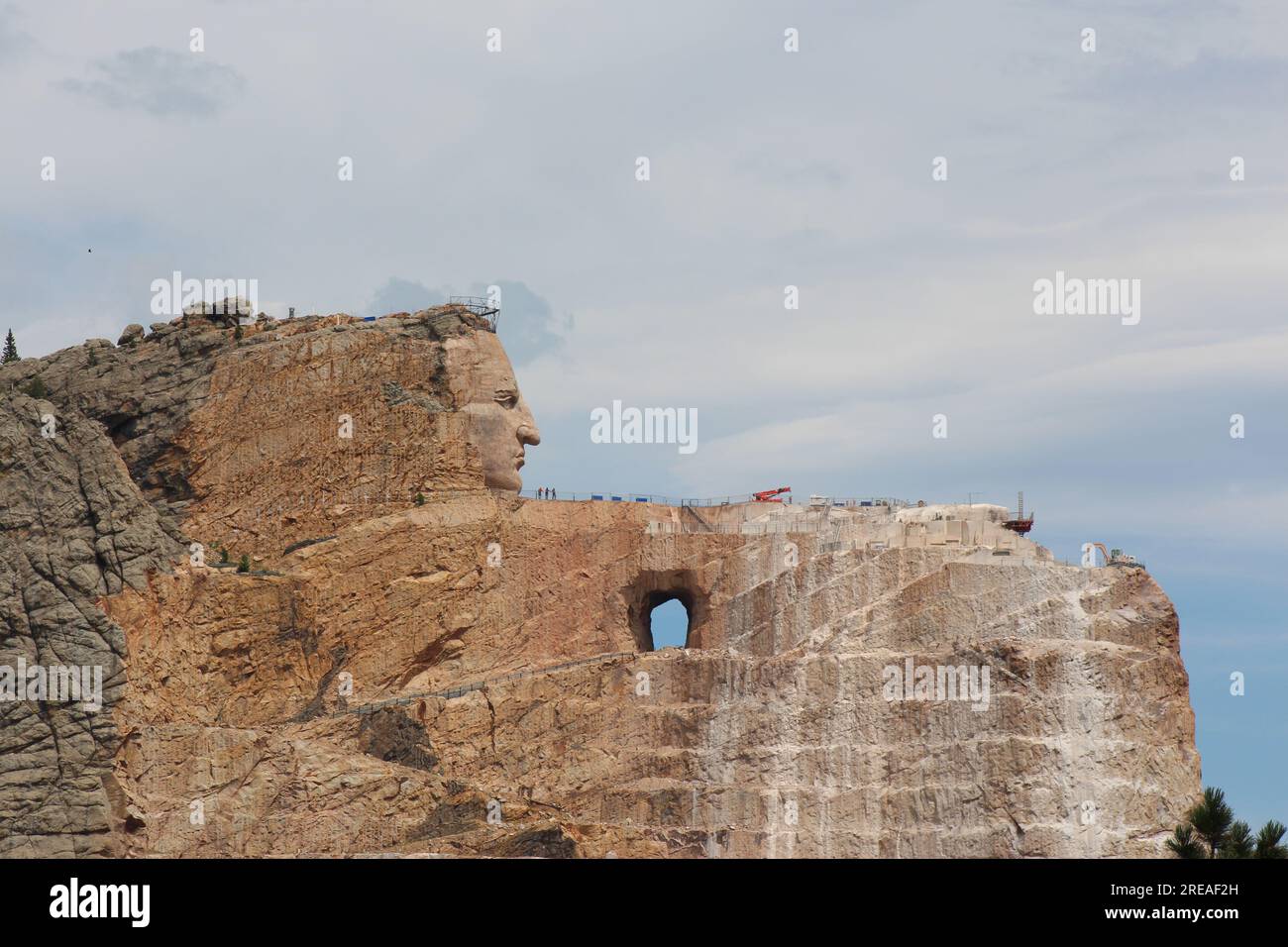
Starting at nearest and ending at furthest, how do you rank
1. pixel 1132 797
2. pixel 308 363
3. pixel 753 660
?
1. pixel 1132 797
2. pixel 753 660
3. pixel 308 363

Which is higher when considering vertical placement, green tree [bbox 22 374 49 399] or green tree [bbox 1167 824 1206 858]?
green tree [bbox 22 374 49 399]

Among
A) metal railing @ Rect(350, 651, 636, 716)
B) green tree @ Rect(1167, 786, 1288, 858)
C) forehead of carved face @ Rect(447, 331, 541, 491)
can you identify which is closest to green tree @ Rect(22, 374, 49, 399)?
forehead of carved face @ Rect(447, 331, 541, 491)

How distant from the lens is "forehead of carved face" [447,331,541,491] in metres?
125

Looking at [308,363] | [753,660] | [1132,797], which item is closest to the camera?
[1132,797]

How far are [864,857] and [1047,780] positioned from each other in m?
7.04

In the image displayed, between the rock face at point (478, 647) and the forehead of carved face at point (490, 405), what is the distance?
143 millimetres

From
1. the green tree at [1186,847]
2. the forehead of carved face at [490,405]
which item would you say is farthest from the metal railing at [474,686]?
the green tree at [1186,847]

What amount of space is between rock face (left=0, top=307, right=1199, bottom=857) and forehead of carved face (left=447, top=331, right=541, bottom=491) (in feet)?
0.47

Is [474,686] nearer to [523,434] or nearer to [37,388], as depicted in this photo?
[523,434]

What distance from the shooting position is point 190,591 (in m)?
120

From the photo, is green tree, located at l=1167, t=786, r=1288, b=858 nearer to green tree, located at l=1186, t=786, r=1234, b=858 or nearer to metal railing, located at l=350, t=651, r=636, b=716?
green tree, located at l=1186, t=786, r=1234, b=858

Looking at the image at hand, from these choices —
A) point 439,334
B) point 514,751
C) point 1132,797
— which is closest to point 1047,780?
point 1132,797

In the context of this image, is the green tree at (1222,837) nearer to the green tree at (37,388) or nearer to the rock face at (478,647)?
the rock face at (478,647)

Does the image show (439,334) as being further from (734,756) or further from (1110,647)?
(1110,647)
